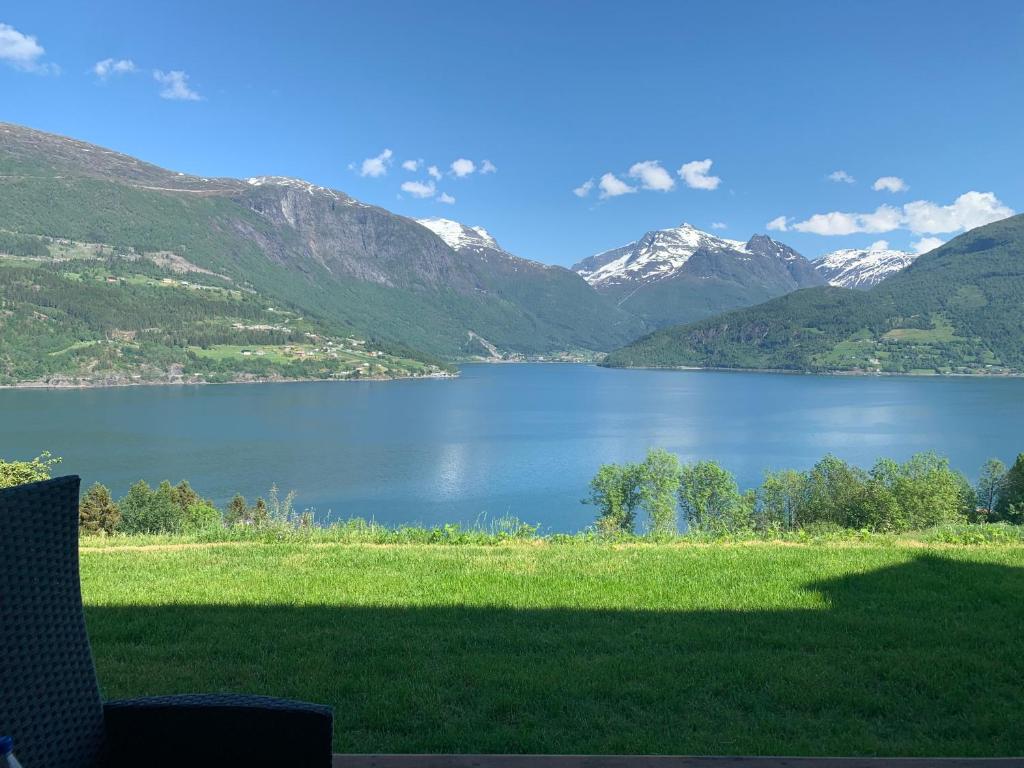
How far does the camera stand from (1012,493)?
35.6 m

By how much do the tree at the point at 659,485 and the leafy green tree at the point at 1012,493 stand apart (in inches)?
614

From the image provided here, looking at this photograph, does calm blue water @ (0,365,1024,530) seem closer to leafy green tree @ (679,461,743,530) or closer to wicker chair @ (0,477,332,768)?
leafy green tree @ (679,461,743,530)

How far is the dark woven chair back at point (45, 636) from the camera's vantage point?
1.88 m

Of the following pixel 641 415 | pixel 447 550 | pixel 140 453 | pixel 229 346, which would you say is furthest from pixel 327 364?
pixel 447 550

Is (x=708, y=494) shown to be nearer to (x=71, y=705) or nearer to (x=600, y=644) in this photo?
(x=600, y=644)

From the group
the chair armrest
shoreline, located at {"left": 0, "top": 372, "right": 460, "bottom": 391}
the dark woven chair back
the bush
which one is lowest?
the bush

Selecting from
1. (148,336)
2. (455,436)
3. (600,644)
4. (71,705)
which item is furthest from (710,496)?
(148,336)

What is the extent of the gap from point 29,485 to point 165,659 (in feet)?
10.2

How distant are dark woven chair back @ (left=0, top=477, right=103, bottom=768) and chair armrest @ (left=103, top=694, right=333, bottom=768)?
0.32 ft

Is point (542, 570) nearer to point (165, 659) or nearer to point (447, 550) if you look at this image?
point (447, 550)

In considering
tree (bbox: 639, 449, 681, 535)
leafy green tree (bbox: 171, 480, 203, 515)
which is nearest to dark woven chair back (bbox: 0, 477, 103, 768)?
leafy green tree (bbox: 171, 480, 203, 515)

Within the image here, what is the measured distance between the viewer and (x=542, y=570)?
6695 mm

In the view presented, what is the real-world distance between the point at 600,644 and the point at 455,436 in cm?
7233

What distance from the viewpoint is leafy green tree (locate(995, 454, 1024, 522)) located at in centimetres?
3412
